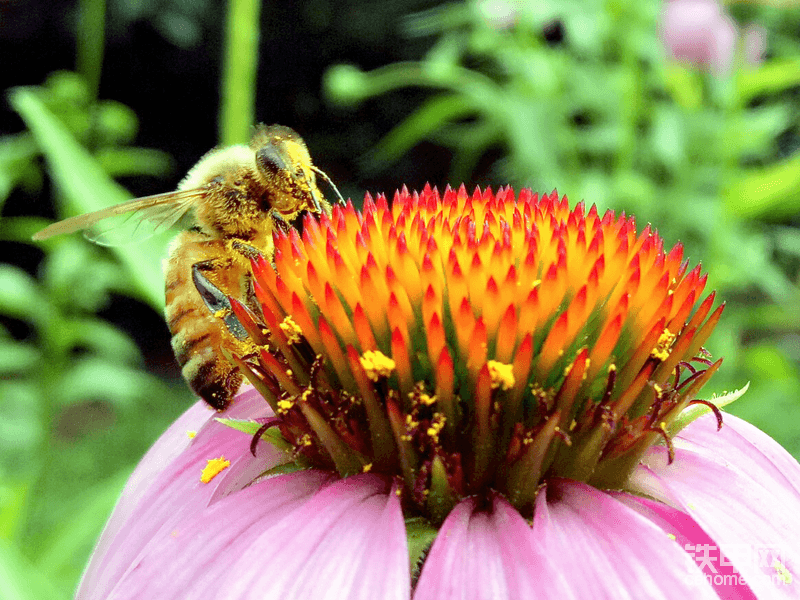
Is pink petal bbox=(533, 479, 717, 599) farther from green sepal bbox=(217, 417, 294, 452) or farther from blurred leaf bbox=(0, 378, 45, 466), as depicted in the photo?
blurred leaf bbox=(0, 378, 45, 466)

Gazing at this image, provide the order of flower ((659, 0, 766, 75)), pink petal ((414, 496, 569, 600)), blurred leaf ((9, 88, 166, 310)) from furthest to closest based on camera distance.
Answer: flower ((659, 0, 766, 75)) → blurred leaf ((9, 88, 166, 310)) → pink petal ((414, 496, 569, 600))

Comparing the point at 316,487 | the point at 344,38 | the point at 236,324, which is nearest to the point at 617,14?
the point at 236,324

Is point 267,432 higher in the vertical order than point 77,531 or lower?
higher

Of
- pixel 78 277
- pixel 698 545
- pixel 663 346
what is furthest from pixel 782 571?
pixel 78 277

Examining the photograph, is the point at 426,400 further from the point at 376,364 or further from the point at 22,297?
the point at 22,297

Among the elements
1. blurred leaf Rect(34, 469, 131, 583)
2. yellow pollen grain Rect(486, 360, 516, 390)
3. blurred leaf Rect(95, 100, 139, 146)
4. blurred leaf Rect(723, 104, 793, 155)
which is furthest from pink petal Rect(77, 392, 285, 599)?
blurred leaf Rect(723, 104, 793, 155)

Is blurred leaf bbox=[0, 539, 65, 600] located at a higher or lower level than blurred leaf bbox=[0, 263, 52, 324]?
higher

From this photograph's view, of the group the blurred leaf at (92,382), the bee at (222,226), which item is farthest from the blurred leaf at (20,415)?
the bee at (222,226)

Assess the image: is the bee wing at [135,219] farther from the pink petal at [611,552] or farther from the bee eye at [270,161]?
the pink petal at [611,552]
